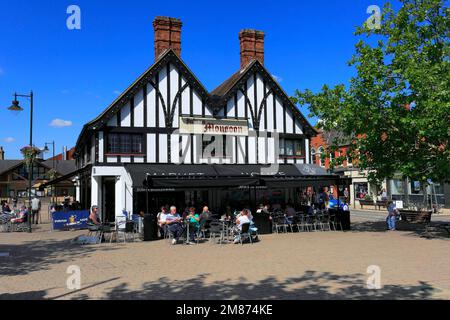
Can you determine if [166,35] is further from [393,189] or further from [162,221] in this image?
[393,189]

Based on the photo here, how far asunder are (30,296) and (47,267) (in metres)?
2.92

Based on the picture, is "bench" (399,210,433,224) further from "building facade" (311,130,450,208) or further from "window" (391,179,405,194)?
"window" (391,179,405,194)

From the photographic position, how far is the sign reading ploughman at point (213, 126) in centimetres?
2038

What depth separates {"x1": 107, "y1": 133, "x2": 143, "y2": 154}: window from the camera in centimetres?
1938

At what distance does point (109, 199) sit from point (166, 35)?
A: 8861 mm

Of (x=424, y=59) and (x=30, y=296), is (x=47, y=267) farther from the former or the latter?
(x=424, y=59)

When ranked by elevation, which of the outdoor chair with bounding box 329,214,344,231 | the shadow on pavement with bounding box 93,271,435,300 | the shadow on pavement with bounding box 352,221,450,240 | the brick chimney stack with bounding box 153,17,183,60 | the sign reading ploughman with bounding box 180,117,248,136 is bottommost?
the shadow on pavement with bounding box 93,271,435,300

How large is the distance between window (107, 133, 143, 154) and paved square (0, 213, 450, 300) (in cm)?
593

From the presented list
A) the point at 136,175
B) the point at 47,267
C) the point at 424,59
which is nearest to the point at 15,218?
the point at 136,175

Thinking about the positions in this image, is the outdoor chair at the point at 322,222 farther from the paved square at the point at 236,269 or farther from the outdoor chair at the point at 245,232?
the outdoor chair at the point at 245,232

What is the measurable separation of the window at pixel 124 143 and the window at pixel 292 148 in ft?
25.8

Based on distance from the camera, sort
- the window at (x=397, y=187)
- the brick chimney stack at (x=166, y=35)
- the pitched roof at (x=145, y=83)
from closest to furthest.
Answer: the pitched roof at (x=145, y=83)
the brick chimney stack at (x=166, y=35)
the window at (x=397, y=187)

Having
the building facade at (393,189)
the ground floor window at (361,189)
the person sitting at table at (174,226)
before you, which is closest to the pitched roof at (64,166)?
the building facade at (393,189)

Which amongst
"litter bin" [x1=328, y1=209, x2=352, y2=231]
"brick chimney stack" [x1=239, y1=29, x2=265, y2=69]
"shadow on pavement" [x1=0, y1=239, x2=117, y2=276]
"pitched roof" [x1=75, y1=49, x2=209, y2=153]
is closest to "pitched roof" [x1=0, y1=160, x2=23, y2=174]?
"pitched roof" [x1=75, y1=49, x2=209, y2=153]
